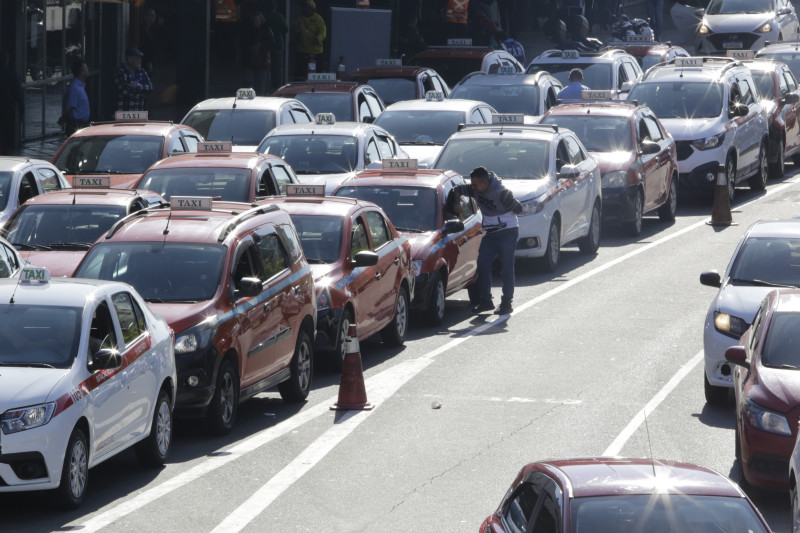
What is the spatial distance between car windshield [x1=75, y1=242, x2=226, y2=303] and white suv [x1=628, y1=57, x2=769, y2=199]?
1544 centimetres

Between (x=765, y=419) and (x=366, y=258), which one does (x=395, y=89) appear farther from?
(x=765, y=419)

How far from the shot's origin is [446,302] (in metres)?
21.1

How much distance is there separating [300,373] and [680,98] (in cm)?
1614

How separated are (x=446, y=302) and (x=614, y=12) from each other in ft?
117

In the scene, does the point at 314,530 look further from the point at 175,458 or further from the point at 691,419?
the point at 691,419

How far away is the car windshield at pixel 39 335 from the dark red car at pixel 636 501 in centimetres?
465

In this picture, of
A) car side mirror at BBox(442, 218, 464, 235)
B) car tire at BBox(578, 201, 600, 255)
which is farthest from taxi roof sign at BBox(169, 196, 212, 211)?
car tire at BBox(578, 201, 600, 255)

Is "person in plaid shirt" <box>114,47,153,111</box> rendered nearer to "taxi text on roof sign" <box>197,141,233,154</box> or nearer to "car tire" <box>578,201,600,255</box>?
"taxi text on roof sign" <box>197,141,233,154</box>

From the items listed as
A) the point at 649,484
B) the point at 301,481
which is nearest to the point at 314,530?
the point at 301,481

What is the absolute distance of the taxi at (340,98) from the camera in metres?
26.8

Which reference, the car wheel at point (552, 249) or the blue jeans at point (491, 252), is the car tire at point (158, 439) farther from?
the car wheel at point (552, 249)

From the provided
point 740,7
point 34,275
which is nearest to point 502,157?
point 34,275

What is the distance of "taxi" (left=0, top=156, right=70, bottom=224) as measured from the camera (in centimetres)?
1881

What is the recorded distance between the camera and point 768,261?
1502 centimetres
